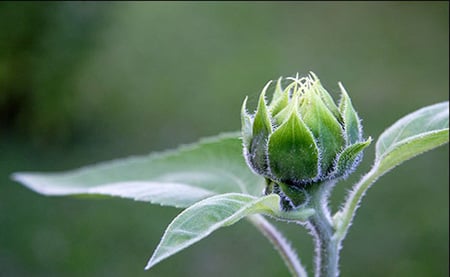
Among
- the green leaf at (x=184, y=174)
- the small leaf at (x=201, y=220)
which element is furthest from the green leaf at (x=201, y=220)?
the green leaf at (x=184, y=174)

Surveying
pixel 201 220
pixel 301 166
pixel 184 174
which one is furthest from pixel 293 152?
pixel 184 174

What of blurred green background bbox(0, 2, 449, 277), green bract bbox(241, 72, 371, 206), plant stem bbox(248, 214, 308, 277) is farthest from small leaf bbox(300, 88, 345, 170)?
blurred green background bbox(0, 2, 449, 277)

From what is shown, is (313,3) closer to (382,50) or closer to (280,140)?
(382,50)

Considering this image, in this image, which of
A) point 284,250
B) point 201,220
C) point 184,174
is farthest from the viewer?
point 184,174

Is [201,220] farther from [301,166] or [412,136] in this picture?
[412,136]

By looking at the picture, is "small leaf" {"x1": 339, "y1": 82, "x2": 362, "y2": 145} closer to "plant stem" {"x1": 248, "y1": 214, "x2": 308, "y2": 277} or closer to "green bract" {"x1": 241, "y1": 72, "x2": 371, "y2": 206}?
"green bract" {"x1": 241, "y1": 72, "x2": 371, "y2": 206}
